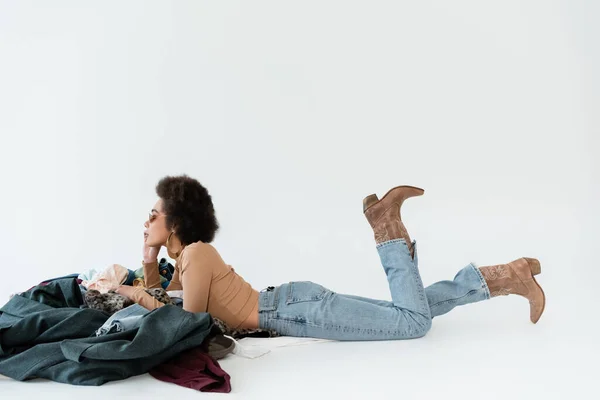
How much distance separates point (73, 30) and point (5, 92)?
858 millimetres

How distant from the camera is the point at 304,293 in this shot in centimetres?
356

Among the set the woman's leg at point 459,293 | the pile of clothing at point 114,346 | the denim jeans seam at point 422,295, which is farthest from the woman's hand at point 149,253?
the denim jeans seam at point 422,295

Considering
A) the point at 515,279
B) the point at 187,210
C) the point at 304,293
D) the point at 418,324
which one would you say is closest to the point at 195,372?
the point at 304,293

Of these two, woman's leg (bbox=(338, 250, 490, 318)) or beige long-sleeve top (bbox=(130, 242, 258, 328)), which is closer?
beige long-sleeve top (bbox=(130, 242, 258, 328))

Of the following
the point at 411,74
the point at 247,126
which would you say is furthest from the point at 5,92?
the point at 411,74

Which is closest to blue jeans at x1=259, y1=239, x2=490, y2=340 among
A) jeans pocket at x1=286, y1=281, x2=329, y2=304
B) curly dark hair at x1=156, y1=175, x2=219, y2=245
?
jeans pocket at x1=286, y1=281, x2=329, y2=304

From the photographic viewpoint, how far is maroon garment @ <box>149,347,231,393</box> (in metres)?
2.83

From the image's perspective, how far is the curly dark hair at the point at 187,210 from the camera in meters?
3.72

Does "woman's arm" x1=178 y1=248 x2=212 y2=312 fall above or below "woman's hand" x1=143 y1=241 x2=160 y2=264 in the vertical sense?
below

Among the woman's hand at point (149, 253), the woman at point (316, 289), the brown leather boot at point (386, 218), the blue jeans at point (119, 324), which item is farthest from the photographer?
the woman's hand at point (149, 253)

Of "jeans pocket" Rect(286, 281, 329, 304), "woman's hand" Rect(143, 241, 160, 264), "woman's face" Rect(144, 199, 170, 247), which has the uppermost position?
"woman's face" Rect(144, 199, 170, 247)

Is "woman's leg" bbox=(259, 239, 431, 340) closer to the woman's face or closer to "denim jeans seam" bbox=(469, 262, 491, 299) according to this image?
"denim jeans seam" bbox=(469, 262, 491, 299)

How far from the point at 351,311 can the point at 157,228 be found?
1.09 m

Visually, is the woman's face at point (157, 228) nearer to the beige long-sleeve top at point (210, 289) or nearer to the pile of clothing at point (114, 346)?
the beige long-sleeve top at point (210, 289)
